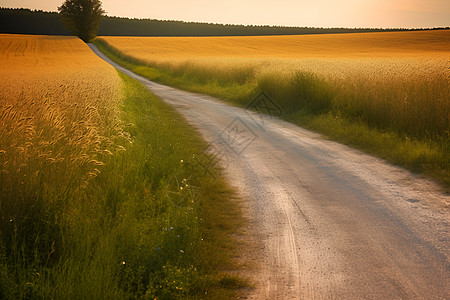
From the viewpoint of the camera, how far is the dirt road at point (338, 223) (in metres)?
4.67

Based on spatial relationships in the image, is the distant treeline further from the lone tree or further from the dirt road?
the dirt road

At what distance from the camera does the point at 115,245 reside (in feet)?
15.2

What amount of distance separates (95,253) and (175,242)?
3.64ft

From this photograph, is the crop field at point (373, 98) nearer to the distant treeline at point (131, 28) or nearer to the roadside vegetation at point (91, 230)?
the roadside vegetation at point (91, 230)

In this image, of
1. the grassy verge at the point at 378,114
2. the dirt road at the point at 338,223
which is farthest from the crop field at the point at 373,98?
the dirt road at the point at 338,223

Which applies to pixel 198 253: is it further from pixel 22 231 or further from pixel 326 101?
pixel 326 101

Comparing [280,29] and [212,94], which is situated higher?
[280,29]

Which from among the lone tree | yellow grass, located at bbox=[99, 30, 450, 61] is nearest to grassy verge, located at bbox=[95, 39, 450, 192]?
yellow grass, located at bbox=[99, 30, 450, 61]

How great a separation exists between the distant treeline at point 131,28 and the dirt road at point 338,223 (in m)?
118

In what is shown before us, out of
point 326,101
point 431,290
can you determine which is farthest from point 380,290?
point 326,101

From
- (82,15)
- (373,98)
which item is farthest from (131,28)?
(373,98)

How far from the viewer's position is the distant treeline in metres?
126

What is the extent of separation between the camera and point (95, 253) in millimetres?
4312

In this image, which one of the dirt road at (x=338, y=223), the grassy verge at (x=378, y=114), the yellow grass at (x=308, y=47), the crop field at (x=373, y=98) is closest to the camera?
the dirt road at (x=338, y=223)
